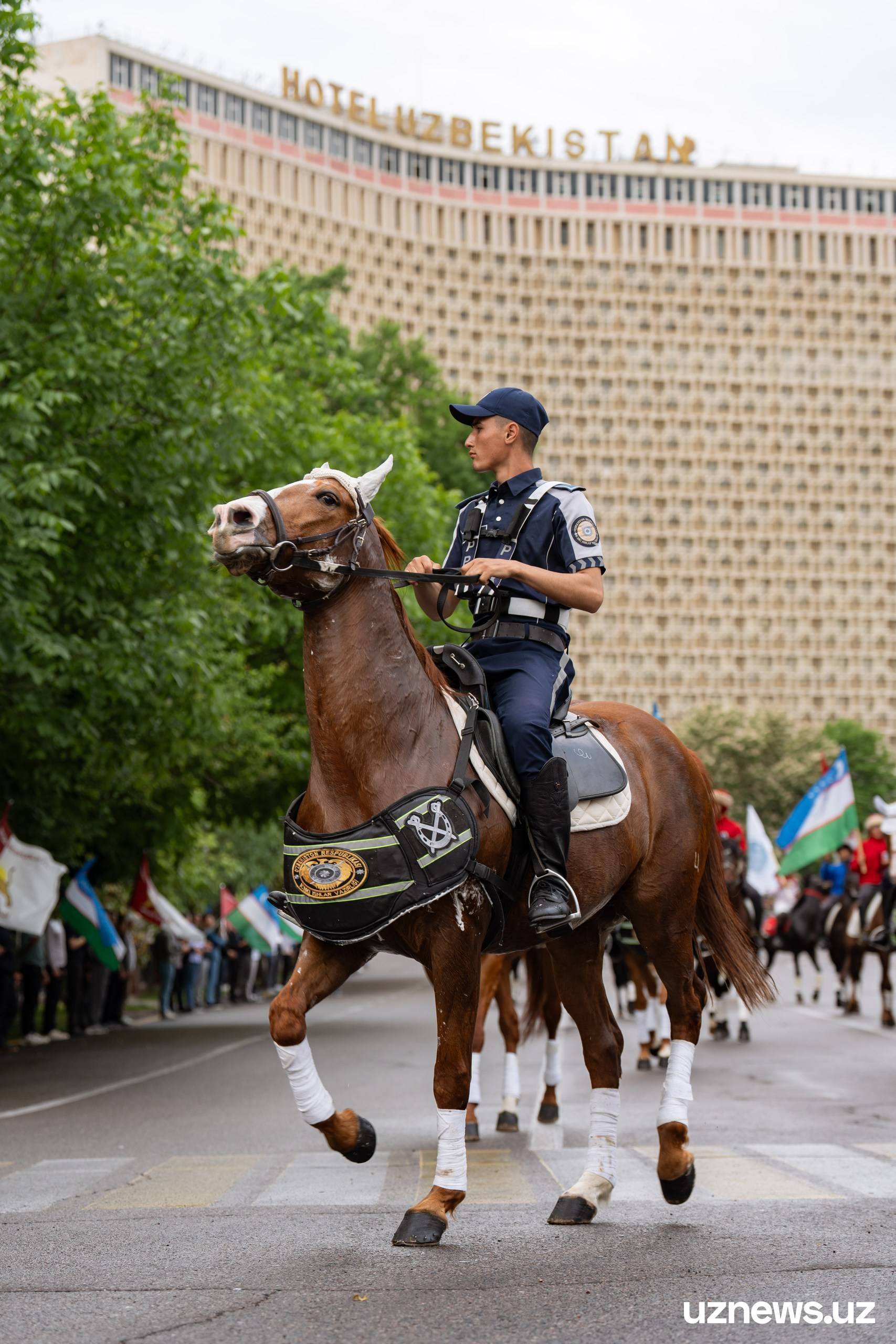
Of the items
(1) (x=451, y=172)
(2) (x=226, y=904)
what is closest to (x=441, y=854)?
(2) (x=226, y=904)

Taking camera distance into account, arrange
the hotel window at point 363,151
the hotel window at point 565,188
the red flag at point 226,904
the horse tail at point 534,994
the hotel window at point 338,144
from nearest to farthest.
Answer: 1. the horse tail at point 534,994
2. the red flag at point 226,904
3. the hotel window at point 338,144
4. the hotel window at point 363,151
5. the hotel window at point 565,188

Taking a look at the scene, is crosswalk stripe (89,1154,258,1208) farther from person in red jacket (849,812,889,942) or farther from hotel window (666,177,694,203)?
hotel window (666,177,694,203)

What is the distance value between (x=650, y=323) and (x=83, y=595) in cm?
12479

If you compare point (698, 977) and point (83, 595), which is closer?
point (698, 977)

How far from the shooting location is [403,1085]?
49.6 ft

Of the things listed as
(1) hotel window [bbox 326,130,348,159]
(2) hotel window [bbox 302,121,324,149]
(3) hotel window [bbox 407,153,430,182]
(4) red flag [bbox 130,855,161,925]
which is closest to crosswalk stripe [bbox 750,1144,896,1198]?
(4) red flag [bbox 130,855,161,925]

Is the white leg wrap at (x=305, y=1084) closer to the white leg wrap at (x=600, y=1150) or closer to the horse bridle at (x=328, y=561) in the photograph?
the white leg wrap at (x=600, y=1150)

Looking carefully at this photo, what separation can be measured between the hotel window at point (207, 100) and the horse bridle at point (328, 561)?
119 meters

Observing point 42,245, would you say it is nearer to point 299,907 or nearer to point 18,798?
point 18,798

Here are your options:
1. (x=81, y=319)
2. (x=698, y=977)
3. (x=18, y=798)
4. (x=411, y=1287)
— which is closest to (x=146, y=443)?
(x=81, y=319)

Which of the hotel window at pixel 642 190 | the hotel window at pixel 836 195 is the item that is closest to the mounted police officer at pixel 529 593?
the hotel window at pixel 642 190

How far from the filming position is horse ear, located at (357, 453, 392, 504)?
618 cm

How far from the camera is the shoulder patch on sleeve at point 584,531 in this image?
6.80m

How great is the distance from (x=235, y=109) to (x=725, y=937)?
399ft
